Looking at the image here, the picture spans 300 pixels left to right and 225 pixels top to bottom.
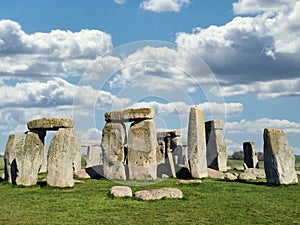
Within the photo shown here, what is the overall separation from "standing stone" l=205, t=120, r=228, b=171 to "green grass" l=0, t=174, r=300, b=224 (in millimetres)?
10650

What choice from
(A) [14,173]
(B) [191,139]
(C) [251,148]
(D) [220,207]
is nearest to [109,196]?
(D) [220,207]

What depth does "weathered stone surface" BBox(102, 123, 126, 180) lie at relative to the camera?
21.1 metres

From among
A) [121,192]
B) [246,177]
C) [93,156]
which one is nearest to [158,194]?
[121,192]

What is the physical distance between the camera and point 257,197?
1429 centimetres

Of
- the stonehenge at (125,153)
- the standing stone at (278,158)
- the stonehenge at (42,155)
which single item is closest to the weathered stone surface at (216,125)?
the stonehenge at (125,153)

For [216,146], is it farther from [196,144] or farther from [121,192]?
[121,192]

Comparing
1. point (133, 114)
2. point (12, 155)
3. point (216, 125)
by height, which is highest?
point (133, 114)

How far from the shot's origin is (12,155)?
18.9 metres

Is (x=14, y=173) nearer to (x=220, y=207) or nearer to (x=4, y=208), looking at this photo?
(x=4, y=208)

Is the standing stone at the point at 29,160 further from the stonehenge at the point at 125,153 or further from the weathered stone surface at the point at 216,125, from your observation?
the weathered stone surface at the point at 216,125

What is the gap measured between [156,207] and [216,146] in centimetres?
1603

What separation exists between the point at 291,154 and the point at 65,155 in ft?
30.7

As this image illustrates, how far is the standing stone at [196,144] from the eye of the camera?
20.6 meters

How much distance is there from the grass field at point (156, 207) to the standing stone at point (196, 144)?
4.12 meters
